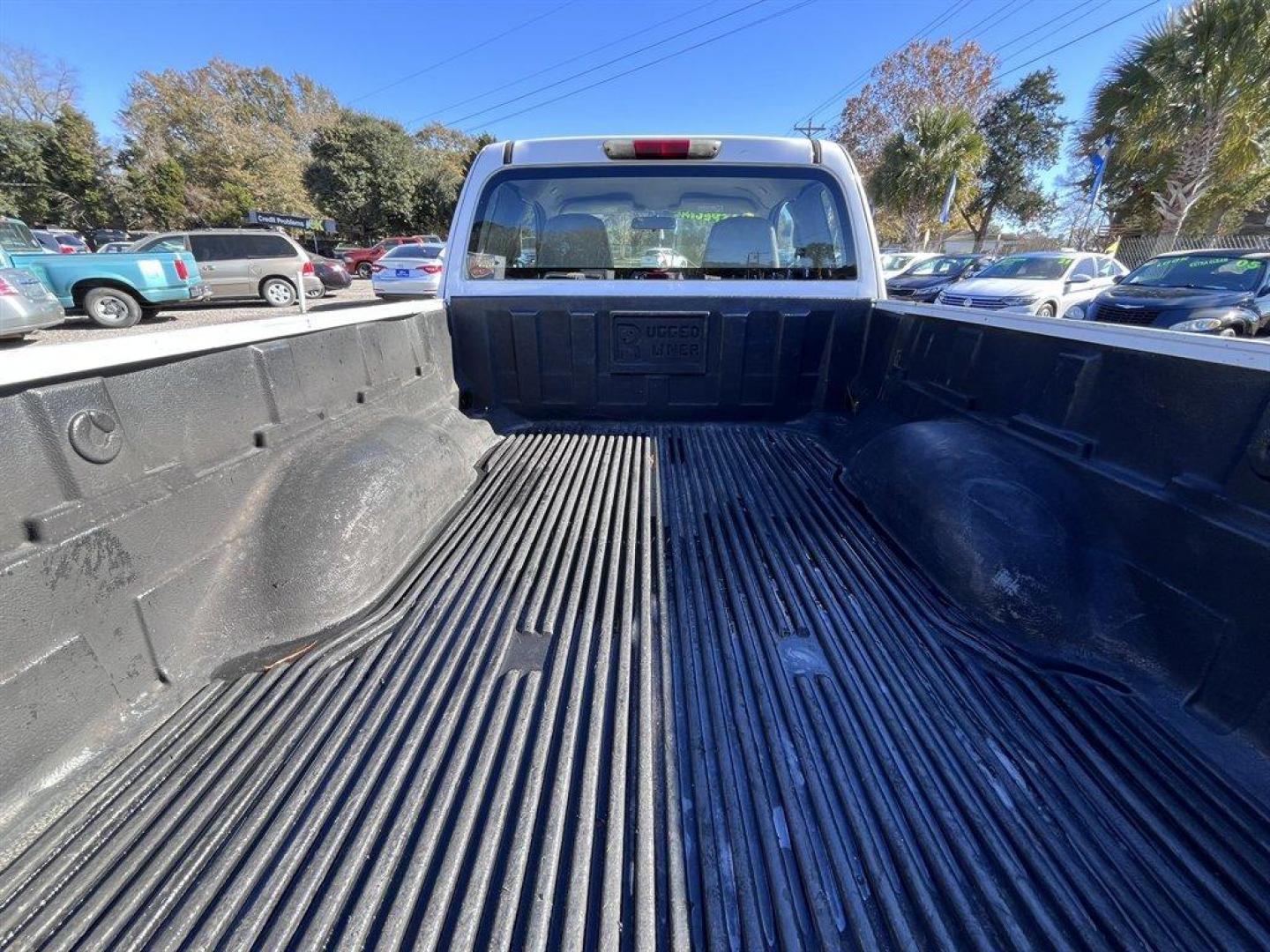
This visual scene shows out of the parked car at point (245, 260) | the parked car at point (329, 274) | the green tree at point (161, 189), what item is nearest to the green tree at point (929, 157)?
the parked car at point (329, 274)

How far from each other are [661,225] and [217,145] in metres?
46.2

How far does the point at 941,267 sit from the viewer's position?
16.7 metres

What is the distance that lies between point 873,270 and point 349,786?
10.6ft

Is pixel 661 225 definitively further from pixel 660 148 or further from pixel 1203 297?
pixel 1203 297

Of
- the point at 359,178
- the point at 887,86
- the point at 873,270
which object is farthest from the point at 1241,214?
the point at 359,178

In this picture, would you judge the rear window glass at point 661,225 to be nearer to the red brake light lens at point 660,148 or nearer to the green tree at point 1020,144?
the red brake light lens at point 660,148

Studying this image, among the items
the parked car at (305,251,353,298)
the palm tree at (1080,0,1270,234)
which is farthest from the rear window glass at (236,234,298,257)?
the palm tree at (1080,0,1270,234)

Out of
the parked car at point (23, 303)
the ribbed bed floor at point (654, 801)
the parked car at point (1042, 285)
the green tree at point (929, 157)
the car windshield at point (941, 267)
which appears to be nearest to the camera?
the ribbed bed floor at point (654, 801)

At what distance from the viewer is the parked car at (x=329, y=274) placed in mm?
15116

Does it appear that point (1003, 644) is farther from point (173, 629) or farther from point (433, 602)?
point (173, 629)

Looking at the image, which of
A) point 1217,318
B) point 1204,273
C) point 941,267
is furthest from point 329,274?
point 1204,273

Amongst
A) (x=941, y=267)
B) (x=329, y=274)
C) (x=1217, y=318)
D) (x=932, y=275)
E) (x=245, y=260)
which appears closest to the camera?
(x=1217, y=318)

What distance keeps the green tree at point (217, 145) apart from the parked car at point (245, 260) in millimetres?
27785

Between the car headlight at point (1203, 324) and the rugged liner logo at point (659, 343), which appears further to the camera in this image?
the car headlight at point (1203, 324)
